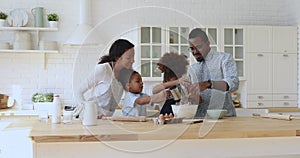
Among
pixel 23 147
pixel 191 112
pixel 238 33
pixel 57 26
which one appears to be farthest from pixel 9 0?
pixel 191 112

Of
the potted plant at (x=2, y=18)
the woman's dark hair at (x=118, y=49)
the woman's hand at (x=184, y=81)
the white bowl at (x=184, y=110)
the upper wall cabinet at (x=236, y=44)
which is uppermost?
the potted plant at (x=2, y=18)

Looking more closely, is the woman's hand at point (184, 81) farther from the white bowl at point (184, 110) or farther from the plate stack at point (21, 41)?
the plate stack at point (21, 41)

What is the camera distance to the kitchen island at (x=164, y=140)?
6.75 feet

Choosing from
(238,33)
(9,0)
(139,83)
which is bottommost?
(139,83)

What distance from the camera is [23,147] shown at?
3639 mm

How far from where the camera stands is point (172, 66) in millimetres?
2865

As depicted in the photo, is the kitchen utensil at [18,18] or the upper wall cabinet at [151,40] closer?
the upper wall cabinet at [151,40]

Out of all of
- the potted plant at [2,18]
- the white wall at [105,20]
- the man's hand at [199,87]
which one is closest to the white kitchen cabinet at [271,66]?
the white wall at [105,20]

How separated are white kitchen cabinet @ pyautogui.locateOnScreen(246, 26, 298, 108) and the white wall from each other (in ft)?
1.39

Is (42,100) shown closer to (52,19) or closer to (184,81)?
(52,19)

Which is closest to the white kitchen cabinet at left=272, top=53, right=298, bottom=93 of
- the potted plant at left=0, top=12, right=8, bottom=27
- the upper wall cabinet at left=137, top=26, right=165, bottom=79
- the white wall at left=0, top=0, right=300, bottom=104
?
the white wall at left=0, top=0, right=300, bottom=104

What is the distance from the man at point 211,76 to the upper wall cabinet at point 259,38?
2611 mm

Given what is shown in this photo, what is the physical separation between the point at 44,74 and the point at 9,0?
1.11 m

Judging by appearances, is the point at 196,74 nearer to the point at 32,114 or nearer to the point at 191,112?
the point at 191,112
